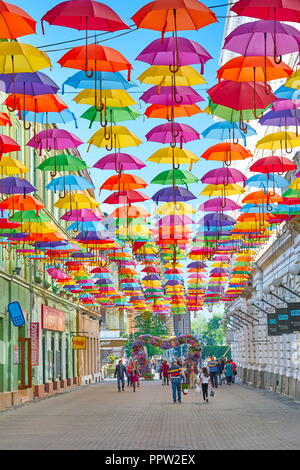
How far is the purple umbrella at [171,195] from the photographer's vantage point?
24.5m

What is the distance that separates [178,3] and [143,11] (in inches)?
20.7

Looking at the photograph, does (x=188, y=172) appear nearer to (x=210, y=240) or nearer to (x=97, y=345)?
(x=210, y=240)

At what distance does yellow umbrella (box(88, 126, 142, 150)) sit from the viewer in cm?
1889

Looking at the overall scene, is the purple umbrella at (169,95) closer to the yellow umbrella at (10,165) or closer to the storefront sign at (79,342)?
the yellow umbrella at (10,165)

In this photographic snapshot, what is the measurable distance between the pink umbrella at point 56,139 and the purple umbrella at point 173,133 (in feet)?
5.92

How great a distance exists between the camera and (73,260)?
3938 centimetres

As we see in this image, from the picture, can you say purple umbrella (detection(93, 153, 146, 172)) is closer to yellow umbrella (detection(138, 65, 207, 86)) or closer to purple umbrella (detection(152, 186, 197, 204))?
purple umbrella (detection(152, 186, 197, 204))

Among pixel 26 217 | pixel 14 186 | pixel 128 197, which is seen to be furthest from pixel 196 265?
pixel 14 186

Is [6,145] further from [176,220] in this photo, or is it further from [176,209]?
[176,220]

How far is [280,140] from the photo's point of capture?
19672 millimetres

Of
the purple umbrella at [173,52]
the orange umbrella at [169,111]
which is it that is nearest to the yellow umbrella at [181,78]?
the purple umbrella at [173,52]

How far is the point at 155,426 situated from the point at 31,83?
10.1 meters

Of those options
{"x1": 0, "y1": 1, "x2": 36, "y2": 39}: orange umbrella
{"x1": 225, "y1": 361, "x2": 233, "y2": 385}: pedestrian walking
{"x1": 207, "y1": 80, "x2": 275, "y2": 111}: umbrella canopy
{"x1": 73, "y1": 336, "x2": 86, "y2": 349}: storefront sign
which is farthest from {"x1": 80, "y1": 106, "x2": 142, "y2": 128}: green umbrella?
{"x1": 73, "y1": 336, "x2": 86, "y2": 349}: storefront sign
